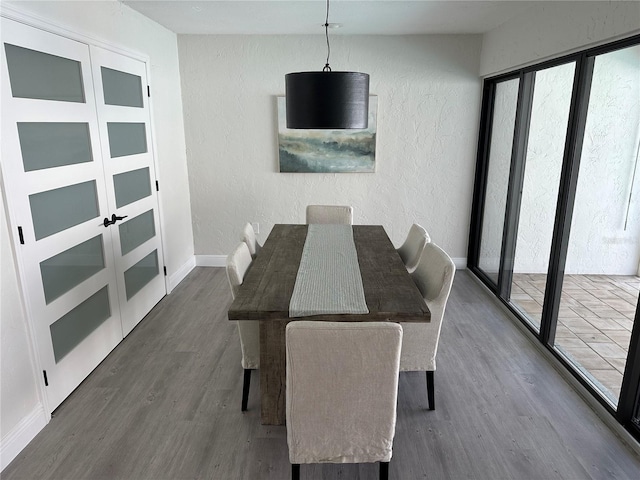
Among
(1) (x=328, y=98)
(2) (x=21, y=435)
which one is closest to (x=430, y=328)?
(1) (x=328, y=98)

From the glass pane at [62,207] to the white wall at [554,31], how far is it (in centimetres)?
320

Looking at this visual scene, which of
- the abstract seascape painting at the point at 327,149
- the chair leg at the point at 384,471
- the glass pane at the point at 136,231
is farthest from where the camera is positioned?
the abstract seascape painting at the point at 327,149

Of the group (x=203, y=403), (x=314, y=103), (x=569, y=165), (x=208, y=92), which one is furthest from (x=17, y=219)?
(x=569, y=165)

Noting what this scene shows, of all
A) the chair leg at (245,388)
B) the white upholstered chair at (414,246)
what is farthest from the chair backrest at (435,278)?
the chair leg at (245,388)

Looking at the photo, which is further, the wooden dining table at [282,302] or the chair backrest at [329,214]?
the chair backrest at [329,214]

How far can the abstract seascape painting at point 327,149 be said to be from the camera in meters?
4.66

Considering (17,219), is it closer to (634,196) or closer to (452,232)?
(634,196)

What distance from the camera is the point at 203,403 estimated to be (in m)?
2.59

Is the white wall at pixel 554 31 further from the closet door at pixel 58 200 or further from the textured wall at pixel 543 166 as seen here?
the closet door at pixel 58 200

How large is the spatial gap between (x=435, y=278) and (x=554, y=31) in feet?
6.42

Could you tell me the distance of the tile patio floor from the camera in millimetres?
2766

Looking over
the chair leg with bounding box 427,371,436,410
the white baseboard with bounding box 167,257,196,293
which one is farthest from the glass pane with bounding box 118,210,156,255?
the chair leg with bounding box 427,371,436,410

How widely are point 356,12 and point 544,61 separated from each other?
149cm

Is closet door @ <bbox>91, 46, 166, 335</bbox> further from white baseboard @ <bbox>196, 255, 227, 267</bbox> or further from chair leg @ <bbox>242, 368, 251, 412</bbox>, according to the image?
chair leg @ <bbox>242, 368, 251, 412</bbox>
